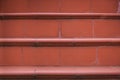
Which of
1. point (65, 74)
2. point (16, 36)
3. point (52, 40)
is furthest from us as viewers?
point (16, 36)

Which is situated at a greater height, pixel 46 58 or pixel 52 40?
pixel 52 40

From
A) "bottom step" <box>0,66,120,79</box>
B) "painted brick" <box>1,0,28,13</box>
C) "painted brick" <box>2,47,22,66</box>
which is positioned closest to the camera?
"bottom step" <box>0,66,120,79</box>

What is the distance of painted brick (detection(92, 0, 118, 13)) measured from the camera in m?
2.09

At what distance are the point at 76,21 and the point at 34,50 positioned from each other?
0.39m

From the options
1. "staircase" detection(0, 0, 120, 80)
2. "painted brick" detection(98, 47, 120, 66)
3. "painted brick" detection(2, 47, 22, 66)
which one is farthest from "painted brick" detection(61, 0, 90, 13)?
"painted brick" detection(2, 47, 22, 66)

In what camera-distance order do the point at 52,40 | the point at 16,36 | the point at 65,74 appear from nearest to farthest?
the point at 65,74, the point at 52,40, the point at 16,36

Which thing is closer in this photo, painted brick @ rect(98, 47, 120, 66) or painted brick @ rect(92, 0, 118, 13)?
painted brick @ rect(98, 47, 120, 66)

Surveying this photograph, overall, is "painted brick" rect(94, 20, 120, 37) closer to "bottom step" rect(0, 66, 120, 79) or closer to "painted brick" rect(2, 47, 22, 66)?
"bottom step" rect(0, 66, 120, 79)

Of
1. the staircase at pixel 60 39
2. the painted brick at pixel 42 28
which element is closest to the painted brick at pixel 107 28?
the staircase at pixel 60 39

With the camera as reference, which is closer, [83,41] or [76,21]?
[83,41]

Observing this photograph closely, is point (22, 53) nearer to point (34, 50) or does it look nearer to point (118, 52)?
point (34, 50)

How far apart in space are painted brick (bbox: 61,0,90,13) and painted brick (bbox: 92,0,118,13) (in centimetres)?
6

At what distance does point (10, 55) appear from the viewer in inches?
72.4
